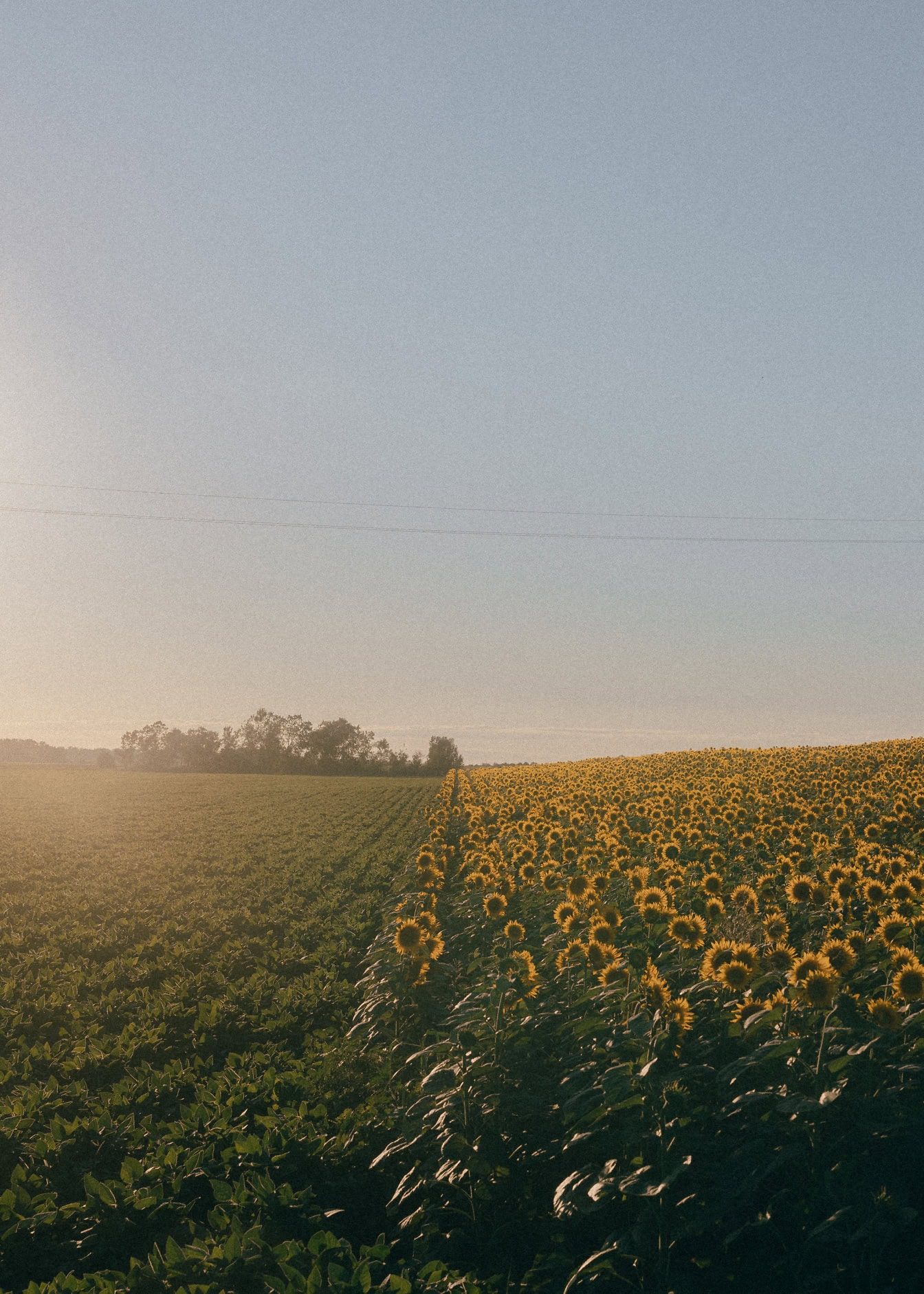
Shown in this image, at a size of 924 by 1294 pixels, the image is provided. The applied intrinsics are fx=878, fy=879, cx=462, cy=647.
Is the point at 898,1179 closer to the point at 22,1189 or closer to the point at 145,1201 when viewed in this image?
the point at 145,1201

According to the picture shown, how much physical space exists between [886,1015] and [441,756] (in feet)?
368

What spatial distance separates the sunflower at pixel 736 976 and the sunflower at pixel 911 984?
0.83 meters

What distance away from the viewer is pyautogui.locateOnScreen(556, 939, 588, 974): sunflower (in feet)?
22.3

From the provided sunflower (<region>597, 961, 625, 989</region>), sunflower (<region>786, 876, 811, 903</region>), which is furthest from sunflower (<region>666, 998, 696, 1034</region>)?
sunflower (<region>786, 876, 811, 903</region>)

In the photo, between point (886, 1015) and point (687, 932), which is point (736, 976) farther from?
point (687, 932)

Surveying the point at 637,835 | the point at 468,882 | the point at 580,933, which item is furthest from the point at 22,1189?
the point at 637,835

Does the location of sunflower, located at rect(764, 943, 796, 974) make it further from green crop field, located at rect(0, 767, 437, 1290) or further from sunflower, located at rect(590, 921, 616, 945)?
green crop field, located at rect(0, 767, 437, 1290)

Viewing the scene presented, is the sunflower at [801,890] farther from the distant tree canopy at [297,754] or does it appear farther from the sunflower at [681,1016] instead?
the distant tree canopy at [297,754]

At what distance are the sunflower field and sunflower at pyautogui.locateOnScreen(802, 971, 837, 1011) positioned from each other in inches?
0.7

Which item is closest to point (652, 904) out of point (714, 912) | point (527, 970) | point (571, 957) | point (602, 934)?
point (714, 912)

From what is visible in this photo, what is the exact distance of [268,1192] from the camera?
5.53 m

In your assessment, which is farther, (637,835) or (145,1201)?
(637,835)

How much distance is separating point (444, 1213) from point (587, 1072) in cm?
128

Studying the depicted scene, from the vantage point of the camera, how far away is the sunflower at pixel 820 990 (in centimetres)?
484
